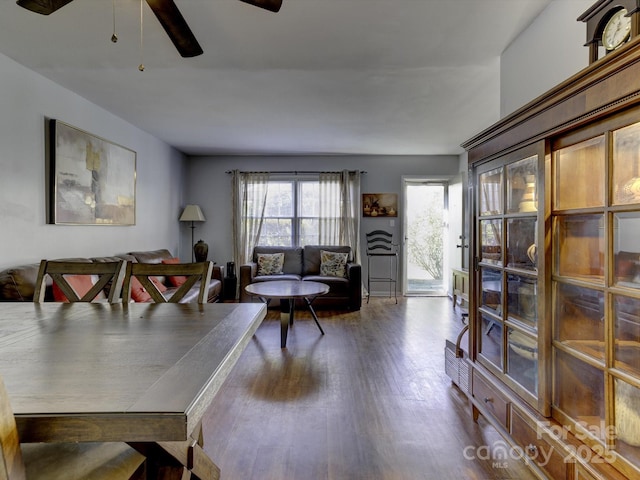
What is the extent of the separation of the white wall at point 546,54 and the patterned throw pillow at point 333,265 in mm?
3268

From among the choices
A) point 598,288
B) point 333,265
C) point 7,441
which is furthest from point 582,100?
point 333,265

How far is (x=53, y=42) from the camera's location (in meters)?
2.41

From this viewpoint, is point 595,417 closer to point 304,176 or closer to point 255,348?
point 255,348

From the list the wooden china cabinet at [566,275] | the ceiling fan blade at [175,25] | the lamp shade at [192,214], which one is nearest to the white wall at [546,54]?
the wooden china cabinet at [566,275]

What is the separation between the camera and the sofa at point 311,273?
16.3ft

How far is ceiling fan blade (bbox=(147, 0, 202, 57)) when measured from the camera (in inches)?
58.1

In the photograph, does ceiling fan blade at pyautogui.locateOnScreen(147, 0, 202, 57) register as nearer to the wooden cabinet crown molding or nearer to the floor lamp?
the wooden cabinet crown molding

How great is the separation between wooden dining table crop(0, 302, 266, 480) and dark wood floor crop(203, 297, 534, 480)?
63cm

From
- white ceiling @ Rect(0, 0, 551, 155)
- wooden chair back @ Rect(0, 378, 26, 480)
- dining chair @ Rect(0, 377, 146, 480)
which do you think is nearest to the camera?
wooden chair back @ Rect(0, 378, 26, 480)

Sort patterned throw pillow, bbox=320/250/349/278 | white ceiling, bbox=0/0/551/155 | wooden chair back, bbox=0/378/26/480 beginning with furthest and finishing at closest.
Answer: patterned throw pillow, bbox=320/250/349/278 < white ceiling, bbox=0/0/551/155 < wooden chair back, bbox=0/378/26/480

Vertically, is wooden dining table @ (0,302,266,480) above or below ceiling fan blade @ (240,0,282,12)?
below

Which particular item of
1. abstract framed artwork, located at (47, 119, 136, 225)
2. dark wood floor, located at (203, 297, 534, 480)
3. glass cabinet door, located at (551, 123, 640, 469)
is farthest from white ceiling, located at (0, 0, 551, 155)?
dark wood floor, located at (203, 297, 534, 480)

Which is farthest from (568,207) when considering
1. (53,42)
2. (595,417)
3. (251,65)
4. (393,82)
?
(53,42)

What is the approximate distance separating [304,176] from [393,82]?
3173 mm
